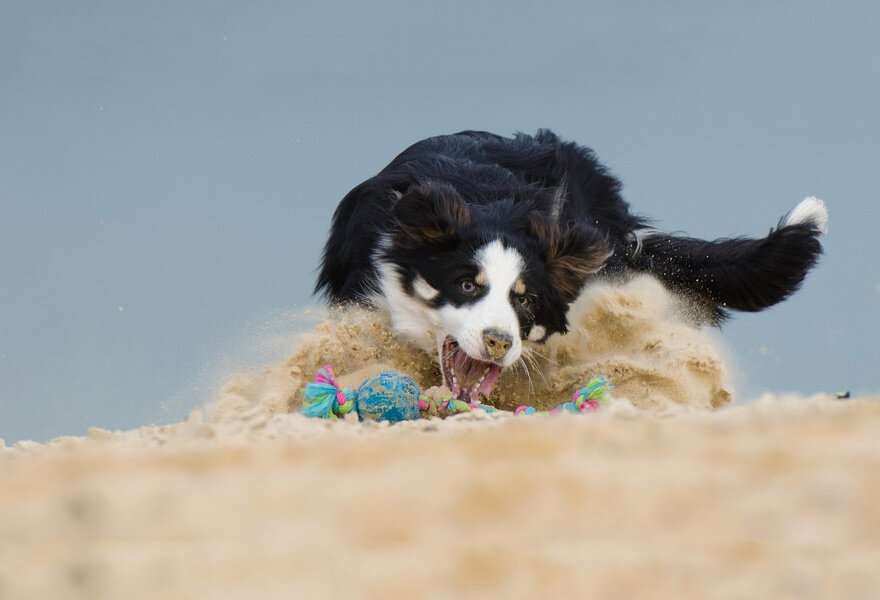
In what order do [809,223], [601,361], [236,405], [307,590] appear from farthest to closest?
1. [809,223]
2. [601,361]
3. [236,405]
4. [307,590]

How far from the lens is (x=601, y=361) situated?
614 centimetres

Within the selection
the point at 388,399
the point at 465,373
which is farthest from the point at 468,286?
the point at 388,399

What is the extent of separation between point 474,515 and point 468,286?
348 centimetres

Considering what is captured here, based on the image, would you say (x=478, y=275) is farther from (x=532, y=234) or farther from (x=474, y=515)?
(x=474, y=515)

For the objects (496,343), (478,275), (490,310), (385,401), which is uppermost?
(478,275)

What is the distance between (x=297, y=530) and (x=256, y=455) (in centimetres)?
34

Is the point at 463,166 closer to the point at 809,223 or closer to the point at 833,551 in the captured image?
the point at 809,223

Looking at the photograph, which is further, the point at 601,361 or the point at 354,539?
the point at 601,361

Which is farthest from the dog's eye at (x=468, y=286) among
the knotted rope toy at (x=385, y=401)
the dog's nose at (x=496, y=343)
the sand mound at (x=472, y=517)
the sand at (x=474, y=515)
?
the sand mound at (x=472, y=517)

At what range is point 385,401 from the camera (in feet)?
15.9

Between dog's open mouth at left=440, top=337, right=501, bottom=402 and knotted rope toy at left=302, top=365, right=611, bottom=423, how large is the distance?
0.41 m

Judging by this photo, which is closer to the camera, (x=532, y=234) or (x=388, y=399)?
(x=388, y=399)

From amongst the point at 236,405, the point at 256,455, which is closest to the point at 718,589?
the point at 256,455

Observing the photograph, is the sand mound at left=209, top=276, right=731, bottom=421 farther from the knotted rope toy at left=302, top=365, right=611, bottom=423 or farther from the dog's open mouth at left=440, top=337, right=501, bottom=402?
the knotted rope toy at left=302, top=365, right=611, bottom=423
